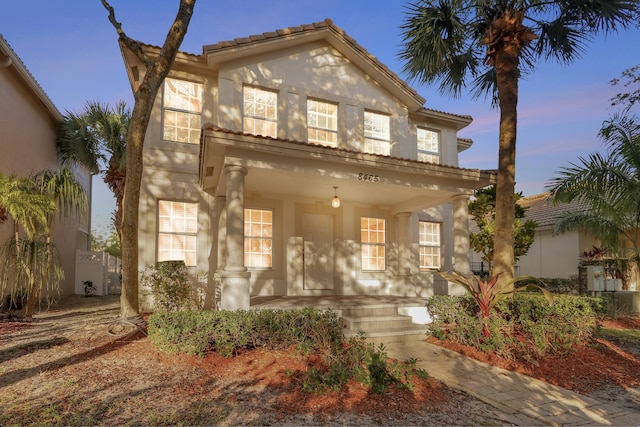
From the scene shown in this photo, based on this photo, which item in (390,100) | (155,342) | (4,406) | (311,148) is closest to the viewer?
(4,406)

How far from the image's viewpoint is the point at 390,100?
1279cm

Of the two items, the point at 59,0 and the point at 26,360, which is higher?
the point at 59,0

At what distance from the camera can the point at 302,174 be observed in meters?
8.35

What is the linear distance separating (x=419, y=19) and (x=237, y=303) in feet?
26.0

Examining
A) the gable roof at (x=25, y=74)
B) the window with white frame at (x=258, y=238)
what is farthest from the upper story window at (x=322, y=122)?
the gable roof at (x=25, y=74)

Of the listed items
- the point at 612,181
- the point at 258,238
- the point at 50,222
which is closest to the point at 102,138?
the point at 50,222

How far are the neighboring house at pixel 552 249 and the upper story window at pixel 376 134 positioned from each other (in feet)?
28.5

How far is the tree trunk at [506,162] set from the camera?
845cm

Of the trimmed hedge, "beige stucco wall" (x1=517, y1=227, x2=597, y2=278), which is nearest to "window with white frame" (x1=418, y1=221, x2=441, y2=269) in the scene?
the trimmed hedge

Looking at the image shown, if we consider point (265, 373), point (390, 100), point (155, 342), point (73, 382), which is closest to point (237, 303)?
point (155, 342)

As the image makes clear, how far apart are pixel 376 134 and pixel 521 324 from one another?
23.5 ft

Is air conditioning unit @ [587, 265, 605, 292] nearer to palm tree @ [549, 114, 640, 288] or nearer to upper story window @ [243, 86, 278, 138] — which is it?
palm tree @ [549, 114, 640, 288]

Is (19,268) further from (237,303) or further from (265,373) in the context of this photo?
(265,373)

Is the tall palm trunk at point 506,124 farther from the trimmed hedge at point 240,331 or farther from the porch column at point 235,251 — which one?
the porch column at point 235,251
